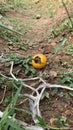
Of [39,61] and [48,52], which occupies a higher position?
[48,52]

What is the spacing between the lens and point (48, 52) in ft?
11.3

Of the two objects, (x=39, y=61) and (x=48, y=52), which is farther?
(x=48, y=52)

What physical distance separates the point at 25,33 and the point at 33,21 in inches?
20.1

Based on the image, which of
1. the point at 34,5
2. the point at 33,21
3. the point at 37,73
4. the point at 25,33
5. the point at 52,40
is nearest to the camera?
the point at 37,73

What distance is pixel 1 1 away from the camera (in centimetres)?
538

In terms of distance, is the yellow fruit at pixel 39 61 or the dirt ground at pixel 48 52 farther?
the yellow fruit at pixel 39 61

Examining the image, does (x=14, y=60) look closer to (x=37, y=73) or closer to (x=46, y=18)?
(x=37, y=73)

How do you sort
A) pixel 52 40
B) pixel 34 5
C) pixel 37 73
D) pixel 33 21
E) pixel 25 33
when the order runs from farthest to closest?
pixel 34 5
pixel 33 21
pixel 25 33
pixel 52 40
pixel 37 73

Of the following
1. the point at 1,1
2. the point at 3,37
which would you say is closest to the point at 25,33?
the point at 3,37

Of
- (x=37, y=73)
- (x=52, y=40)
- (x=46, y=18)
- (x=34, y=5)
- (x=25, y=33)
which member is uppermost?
(x=34, y=5)

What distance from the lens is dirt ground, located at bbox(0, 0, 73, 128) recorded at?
8.61ft

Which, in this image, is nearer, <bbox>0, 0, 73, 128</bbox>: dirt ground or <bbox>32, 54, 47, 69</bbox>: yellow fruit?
<bbox>0, 0, 73, 128</bbox>: dirt ground

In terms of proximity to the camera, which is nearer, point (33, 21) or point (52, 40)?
point (52, 40)

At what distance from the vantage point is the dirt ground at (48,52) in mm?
2623
